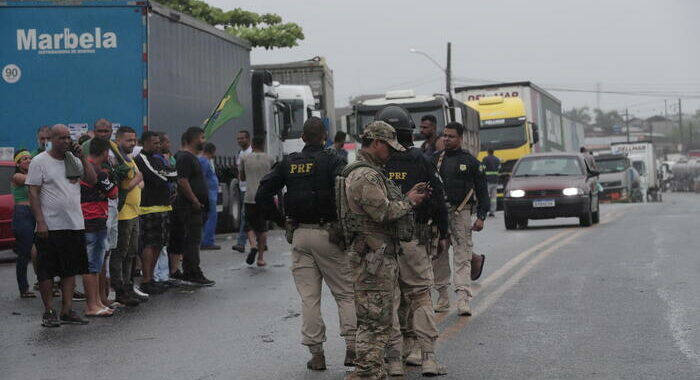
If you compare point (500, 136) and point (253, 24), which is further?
point (253, 24)

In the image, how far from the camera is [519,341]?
30.5ft

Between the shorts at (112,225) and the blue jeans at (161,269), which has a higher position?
the shorts at (112,225)

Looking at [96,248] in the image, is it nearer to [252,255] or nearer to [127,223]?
[127,223]

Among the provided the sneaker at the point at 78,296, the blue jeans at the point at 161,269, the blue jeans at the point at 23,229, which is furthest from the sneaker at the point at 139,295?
the blue jeans at the point at 23,229

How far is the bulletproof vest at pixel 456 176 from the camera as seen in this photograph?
11.4 m

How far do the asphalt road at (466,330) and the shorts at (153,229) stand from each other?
0.61 meters

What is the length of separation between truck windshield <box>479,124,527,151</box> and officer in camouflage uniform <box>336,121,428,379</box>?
3276 cm

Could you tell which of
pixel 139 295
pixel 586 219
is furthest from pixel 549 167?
pixel 139 295

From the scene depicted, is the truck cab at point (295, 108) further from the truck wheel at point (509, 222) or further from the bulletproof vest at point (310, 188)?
the bulletproof vest at point (310, 188)

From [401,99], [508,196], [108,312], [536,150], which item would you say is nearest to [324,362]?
[108,312]

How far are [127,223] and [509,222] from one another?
13.2m

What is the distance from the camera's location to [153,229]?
1340 centimetres

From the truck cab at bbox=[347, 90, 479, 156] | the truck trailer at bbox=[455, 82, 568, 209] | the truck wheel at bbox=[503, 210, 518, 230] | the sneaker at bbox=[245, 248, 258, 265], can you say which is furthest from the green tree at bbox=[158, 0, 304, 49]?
the sneaker at bbox=[245, 248, 258, 265]

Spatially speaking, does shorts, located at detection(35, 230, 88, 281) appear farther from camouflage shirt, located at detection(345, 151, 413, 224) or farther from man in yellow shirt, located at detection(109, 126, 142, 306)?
camouflage shirt, located at detection(345, 151, 413, 224)
